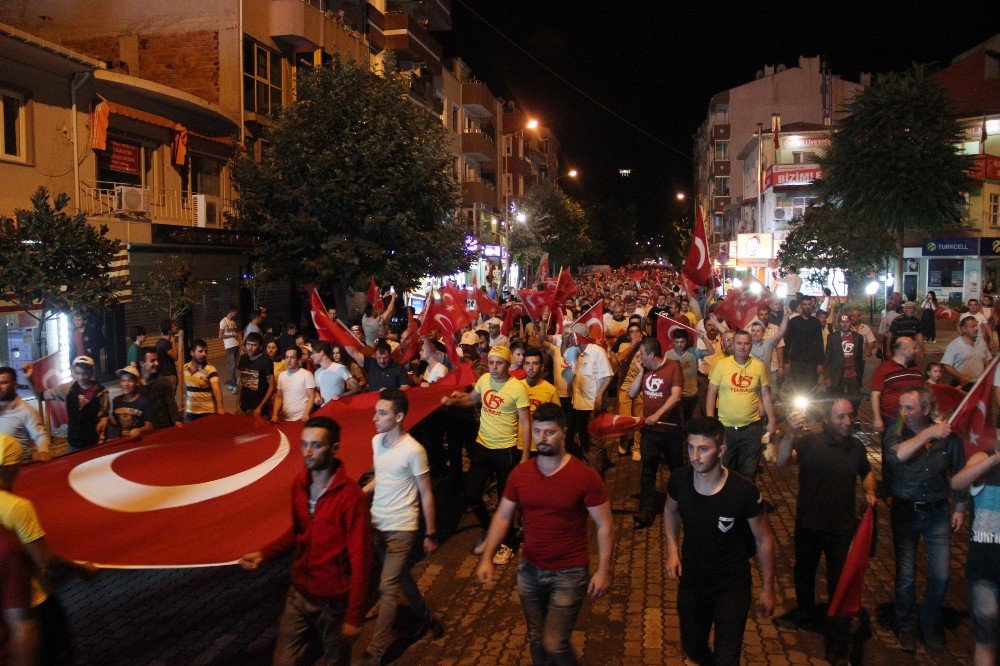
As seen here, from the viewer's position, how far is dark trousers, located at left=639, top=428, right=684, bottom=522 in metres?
8.25

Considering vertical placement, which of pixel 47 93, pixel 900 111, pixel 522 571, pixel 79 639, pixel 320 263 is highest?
pixel 900 111

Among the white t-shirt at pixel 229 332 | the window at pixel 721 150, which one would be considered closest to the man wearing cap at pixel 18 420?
the white t-shirt at pixel 229 332

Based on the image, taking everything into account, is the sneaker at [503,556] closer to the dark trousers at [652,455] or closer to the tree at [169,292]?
the dark trousers at [652,455]

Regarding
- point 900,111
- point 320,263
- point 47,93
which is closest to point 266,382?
point 47,93

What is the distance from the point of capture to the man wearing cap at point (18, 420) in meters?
6.71

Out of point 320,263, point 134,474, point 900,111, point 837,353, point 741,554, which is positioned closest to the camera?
point 741,554

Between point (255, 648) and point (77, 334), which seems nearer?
point (255, 648)

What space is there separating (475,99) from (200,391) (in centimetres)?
4590

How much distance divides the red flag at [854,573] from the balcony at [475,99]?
50.1 m

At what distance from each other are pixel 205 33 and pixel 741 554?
1067 inches

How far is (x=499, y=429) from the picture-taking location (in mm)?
7652

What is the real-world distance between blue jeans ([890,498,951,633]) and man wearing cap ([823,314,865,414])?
7.54m

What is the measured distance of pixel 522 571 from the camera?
4758 millimetres

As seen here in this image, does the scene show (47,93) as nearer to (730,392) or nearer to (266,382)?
(266,382)
